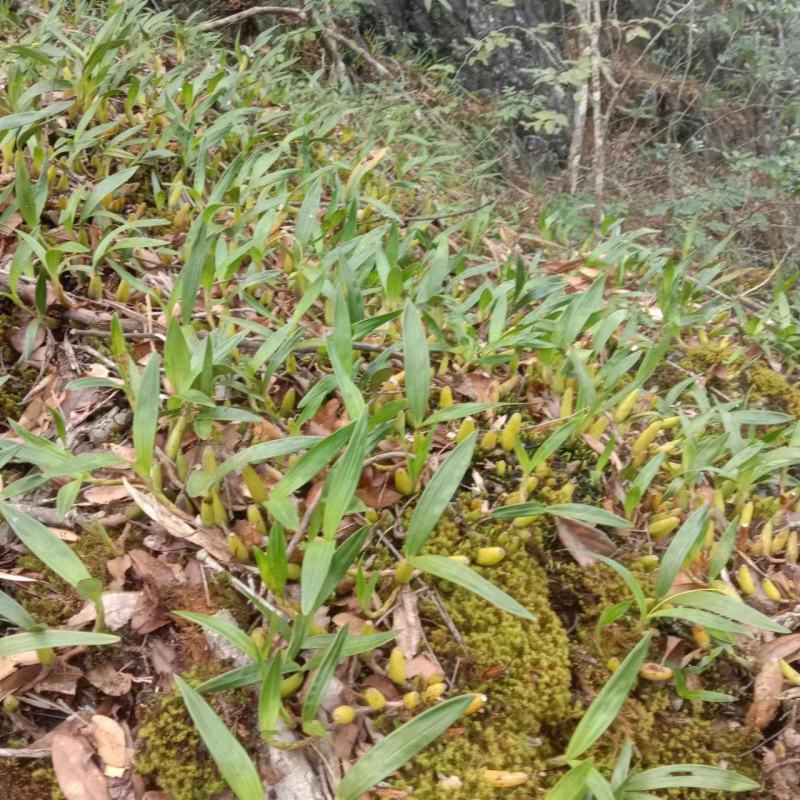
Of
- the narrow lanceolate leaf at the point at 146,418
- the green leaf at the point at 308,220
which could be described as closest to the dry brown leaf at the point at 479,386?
the green leaf at the point at 308,220

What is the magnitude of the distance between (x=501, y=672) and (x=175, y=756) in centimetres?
66

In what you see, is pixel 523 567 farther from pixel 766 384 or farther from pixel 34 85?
pixel 34 85

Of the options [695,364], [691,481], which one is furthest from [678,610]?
[695,364]

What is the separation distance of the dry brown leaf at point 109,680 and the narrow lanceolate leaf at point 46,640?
153 mm

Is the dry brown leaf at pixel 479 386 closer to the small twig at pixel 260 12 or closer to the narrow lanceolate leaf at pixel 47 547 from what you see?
the narrow lanceolate leaf at pixel 47 547

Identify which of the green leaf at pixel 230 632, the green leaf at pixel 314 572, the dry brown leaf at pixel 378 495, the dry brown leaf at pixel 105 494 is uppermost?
the green leaf at pixel 314 572

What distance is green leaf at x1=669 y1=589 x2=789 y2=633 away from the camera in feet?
A: 4.50

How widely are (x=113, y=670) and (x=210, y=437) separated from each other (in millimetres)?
569

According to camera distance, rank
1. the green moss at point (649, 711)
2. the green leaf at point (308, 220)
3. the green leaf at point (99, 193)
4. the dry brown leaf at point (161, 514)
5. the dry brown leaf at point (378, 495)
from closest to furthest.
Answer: the green moss at point (649, 711) → the dry brown leaf at point (161, 514) → the dry brown leaf at point (378, 495) → the green leaf at point (99, 193) → the green leaf at point (308, 220)

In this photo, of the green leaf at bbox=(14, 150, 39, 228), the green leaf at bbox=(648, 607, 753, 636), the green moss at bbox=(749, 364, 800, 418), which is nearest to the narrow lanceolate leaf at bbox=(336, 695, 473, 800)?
the green leaf at bbox=(648, 607, 753, 636)

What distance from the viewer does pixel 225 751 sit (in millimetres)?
1098

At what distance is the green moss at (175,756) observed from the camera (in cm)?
119

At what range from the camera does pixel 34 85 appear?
2703 mm

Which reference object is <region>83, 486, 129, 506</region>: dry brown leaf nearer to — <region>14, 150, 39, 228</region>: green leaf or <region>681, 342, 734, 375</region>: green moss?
<region>14, 150, 39, 228</region>: green leaf
